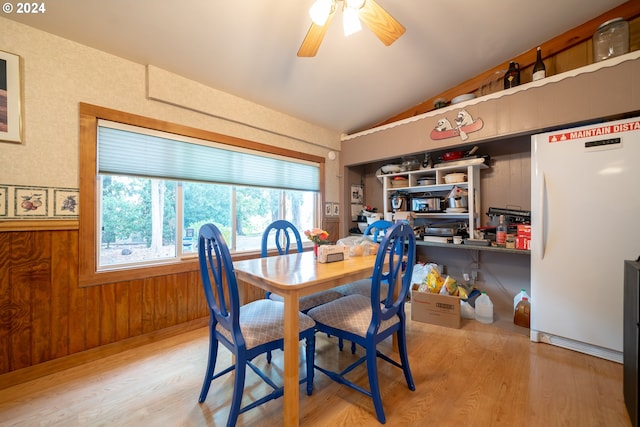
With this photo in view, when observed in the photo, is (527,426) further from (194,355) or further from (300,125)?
(300,125)

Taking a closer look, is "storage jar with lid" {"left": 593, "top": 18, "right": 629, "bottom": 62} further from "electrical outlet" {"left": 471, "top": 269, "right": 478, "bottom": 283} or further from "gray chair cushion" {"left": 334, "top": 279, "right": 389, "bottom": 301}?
"gray chair cushion" {"left": 334, "top": 279, "right": 389, "bottom": 301}

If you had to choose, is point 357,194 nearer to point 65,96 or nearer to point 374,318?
point 374,318

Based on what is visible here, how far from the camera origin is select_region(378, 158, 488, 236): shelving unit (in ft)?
8.93

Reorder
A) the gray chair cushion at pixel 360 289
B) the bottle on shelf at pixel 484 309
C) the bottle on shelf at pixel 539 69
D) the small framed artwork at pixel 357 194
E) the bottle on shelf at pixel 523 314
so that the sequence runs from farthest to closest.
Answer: the small framed artwork at pixel 357 194, the bottle on shelf at pixel 484 309, the bottle on shelf at pixel 523 314, the bottle on shelf at pixel 539 69, the gray chair cushion at pixel 360 289

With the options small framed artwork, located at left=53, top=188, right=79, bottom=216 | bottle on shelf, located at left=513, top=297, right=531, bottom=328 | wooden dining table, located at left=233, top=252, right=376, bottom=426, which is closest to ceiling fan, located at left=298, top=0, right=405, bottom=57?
wooden dining table, located at left=233, top=252, right=376, bottom=426

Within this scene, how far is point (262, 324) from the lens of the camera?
4.47 feet

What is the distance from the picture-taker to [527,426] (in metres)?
1.29

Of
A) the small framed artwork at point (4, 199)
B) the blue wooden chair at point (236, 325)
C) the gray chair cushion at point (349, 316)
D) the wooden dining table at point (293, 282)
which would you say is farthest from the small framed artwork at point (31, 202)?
the gray chair cushion at point (349, 316)

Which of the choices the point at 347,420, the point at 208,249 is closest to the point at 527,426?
the point at 347,420

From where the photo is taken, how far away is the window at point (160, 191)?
192 cm

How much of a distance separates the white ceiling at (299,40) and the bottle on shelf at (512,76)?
5.6 inches

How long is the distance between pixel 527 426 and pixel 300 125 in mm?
3300

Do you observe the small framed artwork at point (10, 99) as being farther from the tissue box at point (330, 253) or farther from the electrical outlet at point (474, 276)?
the electrical outlet at point (474, 276)

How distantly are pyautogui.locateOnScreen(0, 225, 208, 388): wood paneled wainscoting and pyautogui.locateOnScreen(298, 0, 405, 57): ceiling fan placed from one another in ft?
7.17
